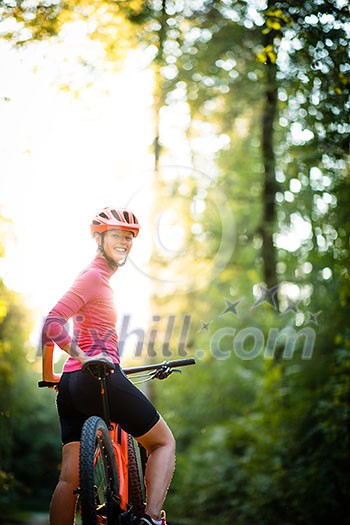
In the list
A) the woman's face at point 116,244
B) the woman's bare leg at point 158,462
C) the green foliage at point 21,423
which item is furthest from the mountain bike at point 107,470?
the green foliage at point 21,423

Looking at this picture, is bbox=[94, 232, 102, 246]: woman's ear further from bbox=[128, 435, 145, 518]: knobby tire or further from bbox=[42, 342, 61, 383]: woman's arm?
bbox=[128, 435, 145, 518]: knobby tire

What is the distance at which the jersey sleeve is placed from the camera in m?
3.66

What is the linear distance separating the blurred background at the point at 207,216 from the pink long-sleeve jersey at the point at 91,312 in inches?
32.3

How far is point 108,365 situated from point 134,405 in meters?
0.35

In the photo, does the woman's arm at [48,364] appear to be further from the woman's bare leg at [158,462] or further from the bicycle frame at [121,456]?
the woman's bare leg at [158,462]

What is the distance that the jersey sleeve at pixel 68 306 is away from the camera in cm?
366

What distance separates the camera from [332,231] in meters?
9.17

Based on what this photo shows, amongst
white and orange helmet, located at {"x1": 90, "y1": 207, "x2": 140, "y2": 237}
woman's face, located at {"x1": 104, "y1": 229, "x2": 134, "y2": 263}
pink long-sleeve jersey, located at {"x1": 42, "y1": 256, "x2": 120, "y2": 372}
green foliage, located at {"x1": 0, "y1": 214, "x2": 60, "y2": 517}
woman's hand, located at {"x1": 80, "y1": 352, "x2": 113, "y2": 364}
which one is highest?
white and orange helmet, located at {"x1": 90, "y1": 207, "x2": 140, "y2": 237}

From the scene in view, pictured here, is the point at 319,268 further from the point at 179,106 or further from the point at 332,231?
the point at 179,106

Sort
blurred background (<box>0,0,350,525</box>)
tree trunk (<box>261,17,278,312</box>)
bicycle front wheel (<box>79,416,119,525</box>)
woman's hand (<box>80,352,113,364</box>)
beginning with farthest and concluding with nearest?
1. tree trunk (<box>261,17,278,312</box>)
2. blurred background (<box>0,0,350,525</box>)
3. woman's hand (<box>80,352,113,364</box>)
4. bicycle front wheel (<box>79,416,119,525</box>)

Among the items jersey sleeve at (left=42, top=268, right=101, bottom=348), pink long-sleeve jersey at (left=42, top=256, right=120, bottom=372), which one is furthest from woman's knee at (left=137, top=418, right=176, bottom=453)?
jersey sleeve at (left=42, top=268, right=101, bottom=348)

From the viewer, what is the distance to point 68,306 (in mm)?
3725

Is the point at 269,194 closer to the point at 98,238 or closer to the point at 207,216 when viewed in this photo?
the point at 207,216

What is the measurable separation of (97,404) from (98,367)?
250 mm
